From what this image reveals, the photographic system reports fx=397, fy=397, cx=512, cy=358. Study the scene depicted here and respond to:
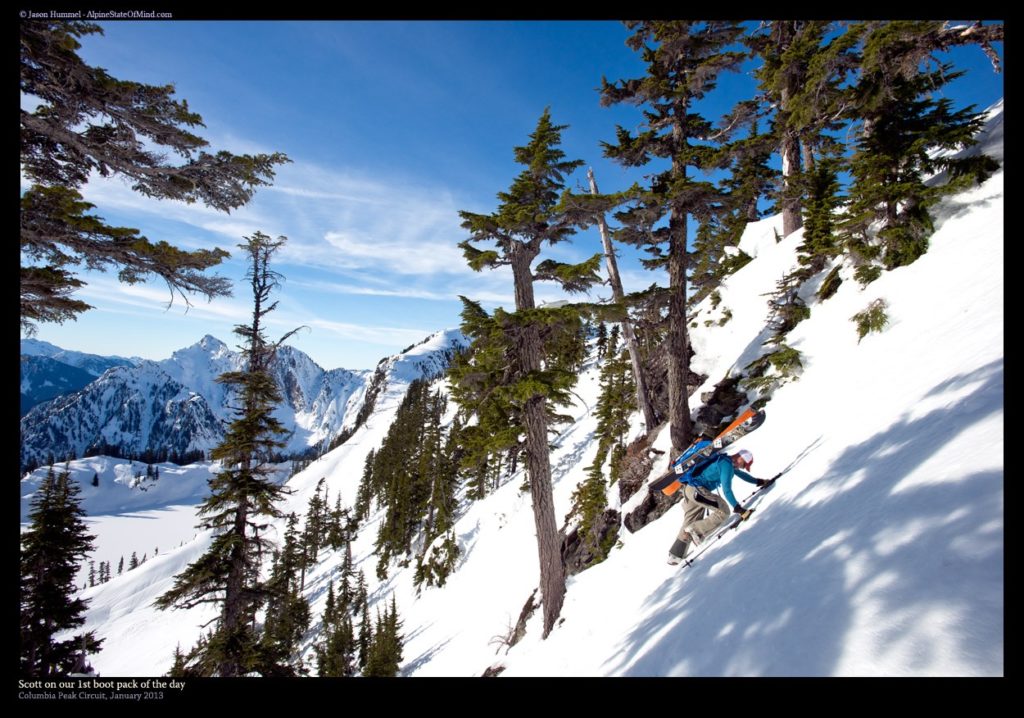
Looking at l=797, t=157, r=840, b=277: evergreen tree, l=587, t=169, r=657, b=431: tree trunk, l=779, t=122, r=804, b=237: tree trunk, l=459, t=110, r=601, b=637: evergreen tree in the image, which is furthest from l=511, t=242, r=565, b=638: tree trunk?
l=779, t=122, r=804, b=237: tree trunk

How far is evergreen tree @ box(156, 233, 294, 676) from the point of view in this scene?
11469 millimetres

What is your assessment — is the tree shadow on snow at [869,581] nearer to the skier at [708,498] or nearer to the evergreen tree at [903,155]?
the skier at [708,498]

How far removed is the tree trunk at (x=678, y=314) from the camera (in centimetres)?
1213

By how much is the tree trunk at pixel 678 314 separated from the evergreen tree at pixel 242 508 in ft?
41.4

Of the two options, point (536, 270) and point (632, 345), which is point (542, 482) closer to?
point (536, 270)

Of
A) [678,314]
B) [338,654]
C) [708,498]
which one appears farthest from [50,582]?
[678,314]

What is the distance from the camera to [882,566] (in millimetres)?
2811

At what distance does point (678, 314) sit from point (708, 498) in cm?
688

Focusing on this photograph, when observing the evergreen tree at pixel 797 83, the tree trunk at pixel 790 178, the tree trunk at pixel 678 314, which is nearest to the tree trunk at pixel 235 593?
the tree trunk at pixel 678 314

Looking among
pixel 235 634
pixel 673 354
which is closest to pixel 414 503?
pixel 235 634

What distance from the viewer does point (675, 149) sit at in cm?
1237

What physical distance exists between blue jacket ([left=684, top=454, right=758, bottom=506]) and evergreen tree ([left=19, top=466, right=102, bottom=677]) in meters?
20.1

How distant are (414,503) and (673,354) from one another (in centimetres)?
4334
